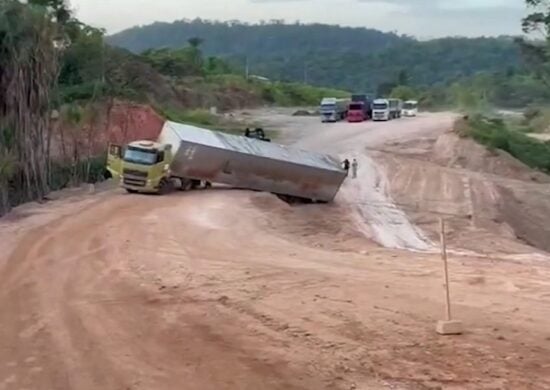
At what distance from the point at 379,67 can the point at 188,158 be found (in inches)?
6414

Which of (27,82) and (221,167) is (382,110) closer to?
(221,167)

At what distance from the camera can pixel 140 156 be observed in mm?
37969

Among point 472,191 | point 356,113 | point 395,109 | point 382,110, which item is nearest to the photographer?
point 472,191

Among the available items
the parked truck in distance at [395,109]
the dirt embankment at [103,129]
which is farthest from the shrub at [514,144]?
the dirt embankment at [103,129]

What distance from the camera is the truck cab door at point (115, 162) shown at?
3922 cm

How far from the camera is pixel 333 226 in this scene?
34094 mm

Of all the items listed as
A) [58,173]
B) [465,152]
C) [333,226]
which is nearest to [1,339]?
[333,226]

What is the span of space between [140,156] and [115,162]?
1903mm

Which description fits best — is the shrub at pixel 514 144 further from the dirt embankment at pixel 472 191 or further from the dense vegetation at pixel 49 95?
the dense vegetation at pixel 49 95

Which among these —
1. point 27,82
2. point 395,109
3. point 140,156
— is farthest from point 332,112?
point 27,82

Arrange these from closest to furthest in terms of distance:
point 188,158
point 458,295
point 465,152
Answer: point 458,295 < point 188,158 < point 465,152

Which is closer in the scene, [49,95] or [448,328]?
[448,328]

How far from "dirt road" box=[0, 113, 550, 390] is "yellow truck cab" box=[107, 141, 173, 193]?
620 cm

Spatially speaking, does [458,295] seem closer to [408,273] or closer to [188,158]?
[408,273]
